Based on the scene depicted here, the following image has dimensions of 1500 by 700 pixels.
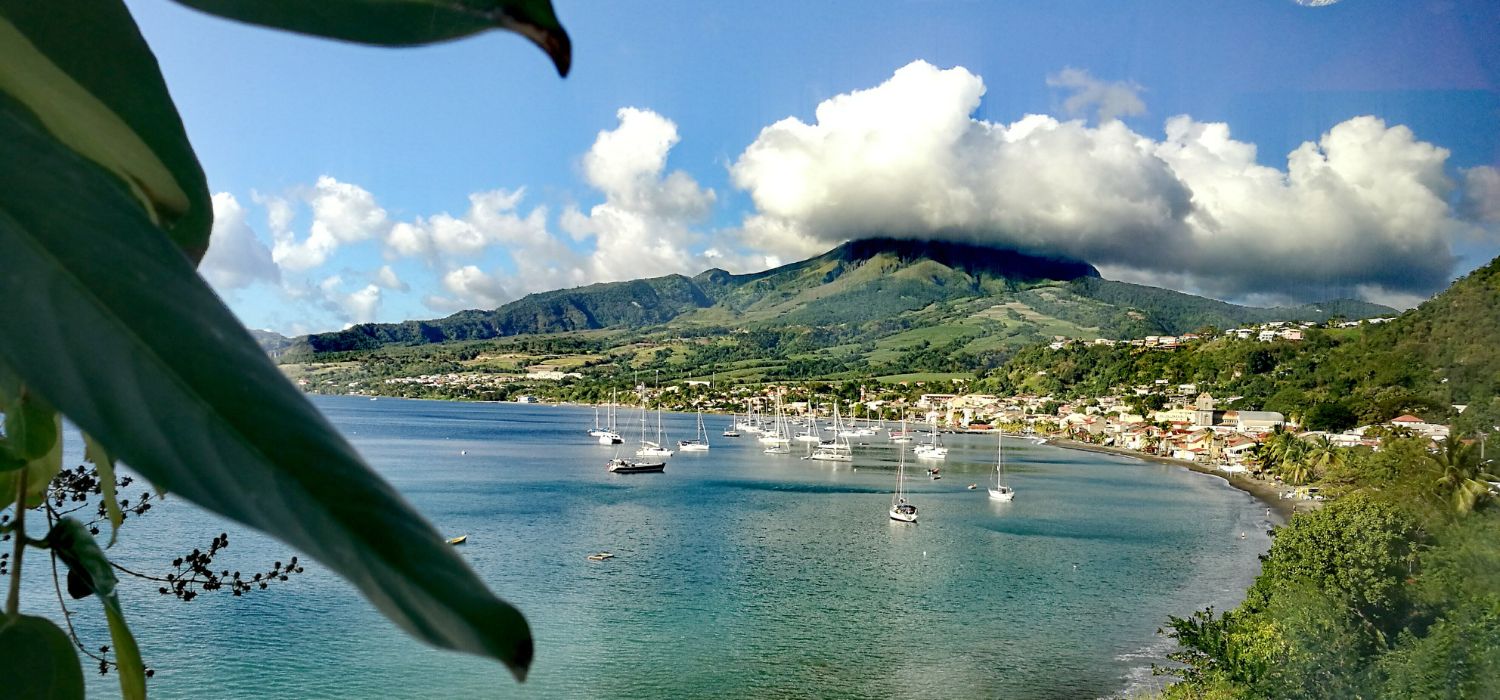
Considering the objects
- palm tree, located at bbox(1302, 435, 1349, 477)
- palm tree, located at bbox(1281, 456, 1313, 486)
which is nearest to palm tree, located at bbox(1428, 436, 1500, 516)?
palm tree, located at bbox(1302, 435, 1349, 477)

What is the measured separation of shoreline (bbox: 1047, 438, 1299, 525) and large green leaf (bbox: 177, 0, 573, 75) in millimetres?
25623

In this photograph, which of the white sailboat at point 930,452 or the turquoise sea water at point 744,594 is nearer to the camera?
the turquoise sea water at point 744,594

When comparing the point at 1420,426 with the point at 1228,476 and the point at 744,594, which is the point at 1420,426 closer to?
the point at 1228,476

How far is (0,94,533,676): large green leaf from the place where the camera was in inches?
4.8

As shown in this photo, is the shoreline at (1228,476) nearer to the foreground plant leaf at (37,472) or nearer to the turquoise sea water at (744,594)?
the turquoise sea water at (744,594)

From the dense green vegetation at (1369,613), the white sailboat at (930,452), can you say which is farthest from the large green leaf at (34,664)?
the white sailboat at (930,452)

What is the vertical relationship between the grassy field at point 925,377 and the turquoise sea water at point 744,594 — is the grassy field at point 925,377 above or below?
above

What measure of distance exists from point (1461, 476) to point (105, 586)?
813 inches

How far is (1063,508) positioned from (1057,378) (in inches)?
1731

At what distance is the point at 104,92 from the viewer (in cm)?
20

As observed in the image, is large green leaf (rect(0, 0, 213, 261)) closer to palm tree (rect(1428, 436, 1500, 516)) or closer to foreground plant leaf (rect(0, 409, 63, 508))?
foreground plant leaf (rect(0, 409, 63, 508))

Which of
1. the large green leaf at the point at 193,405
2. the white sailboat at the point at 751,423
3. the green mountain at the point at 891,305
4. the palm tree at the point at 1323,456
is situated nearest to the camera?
→ the large green leaf at the point at 193,405

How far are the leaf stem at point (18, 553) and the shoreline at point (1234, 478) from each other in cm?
2561

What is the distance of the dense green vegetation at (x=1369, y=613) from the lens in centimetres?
1038
